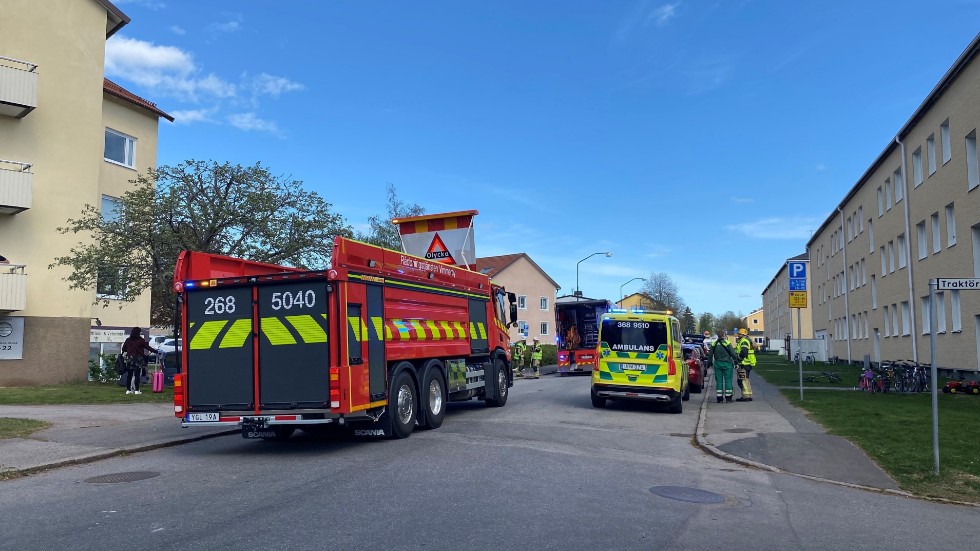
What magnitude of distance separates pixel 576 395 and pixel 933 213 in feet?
49.3

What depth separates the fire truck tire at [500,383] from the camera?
642 inches

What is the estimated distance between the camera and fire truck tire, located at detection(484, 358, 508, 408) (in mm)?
16312

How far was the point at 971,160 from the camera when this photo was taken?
867 inches

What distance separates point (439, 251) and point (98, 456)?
9215 mm

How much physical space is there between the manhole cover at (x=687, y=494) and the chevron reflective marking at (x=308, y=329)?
15.1 feet

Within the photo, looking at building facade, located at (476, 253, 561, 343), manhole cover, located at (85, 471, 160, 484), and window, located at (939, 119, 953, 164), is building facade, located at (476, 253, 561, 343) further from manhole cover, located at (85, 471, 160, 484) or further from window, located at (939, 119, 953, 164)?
manhole cover, located at (85, 471, 160, 484)

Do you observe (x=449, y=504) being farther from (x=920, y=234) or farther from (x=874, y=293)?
(x=874, y=293)

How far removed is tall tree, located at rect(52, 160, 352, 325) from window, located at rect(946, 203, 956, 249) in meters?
19.7

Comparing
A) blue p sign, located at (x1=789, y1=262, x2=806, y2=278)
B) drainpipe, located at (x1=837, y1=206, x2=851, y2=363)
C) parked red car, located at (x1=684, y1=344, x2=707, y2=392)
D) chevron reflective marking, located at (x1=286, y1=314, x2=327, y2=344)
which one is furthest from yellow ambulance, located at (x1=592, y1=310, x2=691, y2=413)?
drainpipe, located at (x1=837, y1=206, x2=851, y2=363)

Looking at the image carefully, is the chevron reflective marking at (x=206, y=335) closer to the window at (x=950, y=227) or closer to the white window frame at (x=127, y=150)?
the white window frame at (x=127, y=150)

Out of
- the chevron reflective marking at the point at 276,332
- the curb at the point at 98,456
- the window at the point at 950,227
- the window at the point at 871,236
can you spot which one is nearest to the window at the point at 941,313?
the window at the point at 950,227

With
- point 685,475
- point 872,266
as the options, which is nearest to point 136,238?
point 685,475

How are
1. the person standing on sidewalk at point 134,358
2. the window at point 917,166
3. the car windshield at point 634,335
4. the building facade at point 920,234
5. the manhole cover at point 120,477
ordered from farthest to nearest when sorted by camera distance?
1. the window at point 917,166
2. the building facade at point 920,234
3. the person standing on sidewalk at point 134,358
4. the car windshield at point 634,335
5. the manhole cover at point 120,477

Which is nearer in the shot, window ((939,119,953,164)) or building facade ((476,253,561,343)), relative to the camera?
window ((939,119,953,164))
